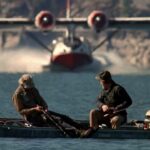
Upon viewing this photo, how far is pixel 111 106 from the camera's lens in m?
28.1

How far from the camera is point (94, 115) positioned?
28016 millimetres

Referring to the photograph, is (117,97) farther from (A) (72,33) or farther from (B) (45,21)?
(A) (72,33)

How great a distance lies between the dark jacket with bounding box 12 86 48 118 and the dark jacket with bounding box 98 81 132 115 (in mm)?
1632

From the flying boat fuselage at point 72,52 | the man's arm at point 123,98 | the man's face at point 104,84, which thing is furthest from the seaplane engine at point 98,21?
the man's face at point 104,84

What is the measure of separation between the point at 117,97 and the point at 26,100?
2.34 metres

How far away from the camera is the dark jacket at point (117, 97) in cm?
2783

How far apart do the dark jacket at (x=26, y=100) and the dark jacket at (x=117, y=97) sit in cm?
163

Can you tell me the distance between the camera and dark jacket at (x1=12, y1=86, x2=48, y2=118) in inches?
1099

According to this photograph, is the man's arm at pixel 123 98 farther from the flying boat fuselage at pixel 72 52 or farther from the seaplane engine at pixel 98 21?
the flying boat fuselage at pixel 72 52

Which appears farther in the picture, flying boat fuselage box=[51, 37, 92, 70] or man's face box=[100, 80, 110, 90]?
flying boat fuselage box=[51, 37, 92, 70]

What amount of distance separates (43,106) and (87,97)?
98.1 ft

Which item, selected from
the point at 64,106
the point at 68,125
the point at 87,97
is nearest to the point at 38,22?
the point at 87,97

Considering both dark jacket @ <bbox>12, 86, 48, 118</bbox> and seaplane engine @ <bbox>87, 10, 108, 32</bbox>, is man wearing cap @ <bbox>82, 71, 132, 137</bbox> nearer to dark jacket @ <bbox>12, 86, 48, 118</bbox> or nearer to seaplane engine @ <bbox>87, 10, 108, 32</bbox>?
dark jacket @ <bbox>12, 86, 48, 118</bbox>

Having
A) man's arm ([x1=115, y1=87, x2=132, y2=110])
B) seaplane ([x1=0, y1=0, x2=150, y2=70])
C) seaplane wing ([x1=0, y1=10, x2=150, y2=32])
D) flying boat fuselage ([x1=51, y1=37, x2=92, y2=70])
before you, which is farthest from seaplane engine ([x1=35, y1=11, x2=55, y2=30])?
man's arm ([x1=115, y1=87, x2=132, y2=110])
